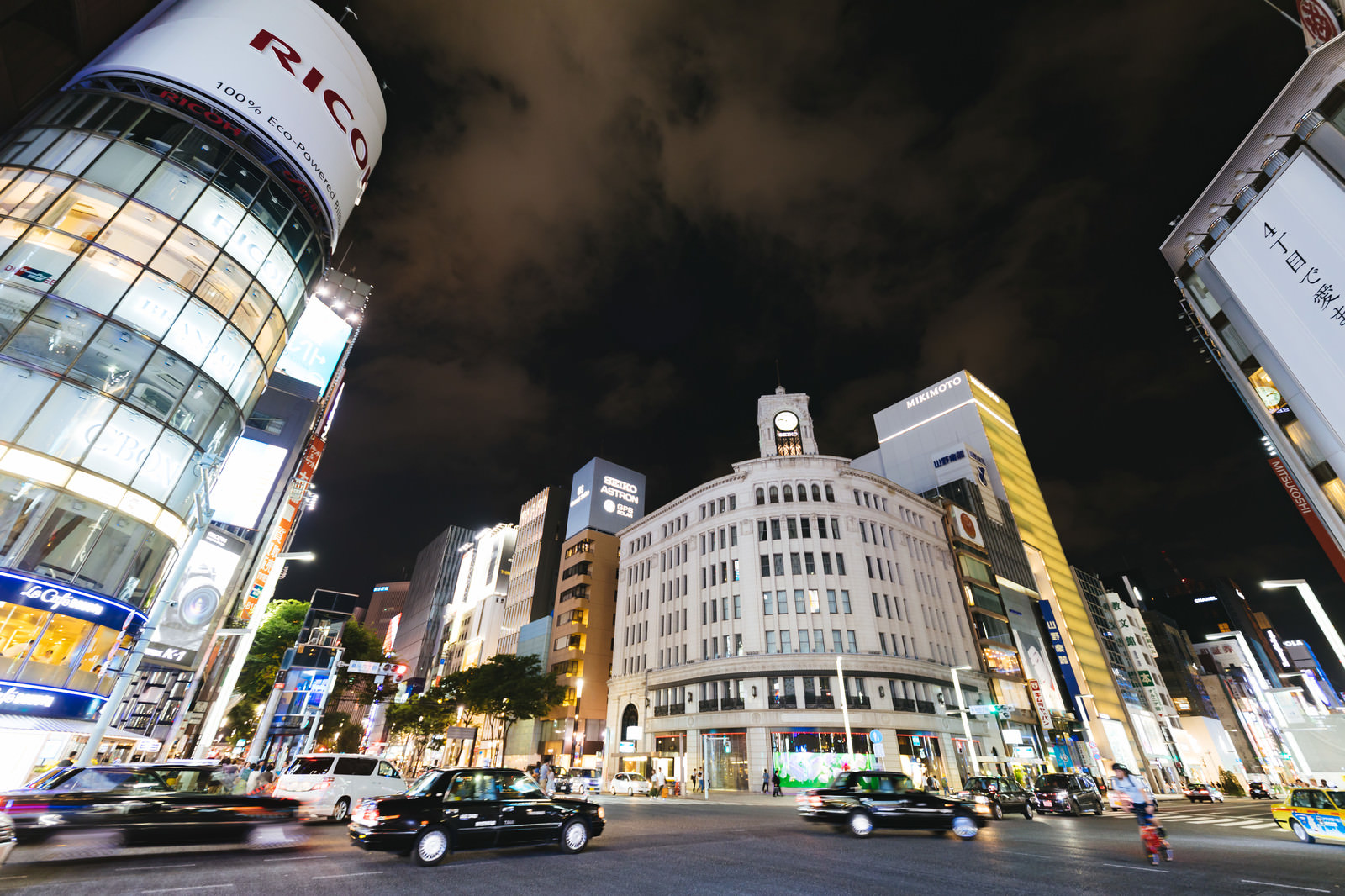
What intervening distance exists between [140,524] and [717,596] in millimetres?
42269

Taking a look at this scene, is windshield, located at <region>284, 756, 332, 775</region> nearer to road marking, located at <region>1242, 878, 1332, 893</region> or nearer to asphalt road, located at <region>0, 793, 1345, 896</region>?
asphalt road, located at <region>0, 793, 1345, 896</region>

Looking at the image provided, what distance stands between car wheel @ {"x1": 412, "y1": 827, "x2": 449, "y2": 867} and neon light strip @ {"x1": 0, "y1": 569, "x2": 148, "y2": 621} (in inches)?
558

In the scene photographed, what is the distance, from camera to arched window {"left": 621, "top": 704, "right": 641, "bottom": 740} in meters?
56.7

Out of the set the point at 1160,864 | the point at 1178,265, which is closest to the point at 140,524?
the point at 1160,864

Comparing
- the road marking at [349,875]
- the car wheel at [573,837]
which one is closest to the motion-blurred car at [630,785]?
the car wheel at [573,837]

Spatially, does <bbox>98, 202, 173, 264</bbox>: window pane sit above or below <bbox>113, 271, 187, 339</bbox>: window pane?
above

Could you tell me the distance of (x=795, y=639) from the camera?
4859cm

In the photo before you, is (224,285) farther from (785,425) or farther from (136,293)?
(785,425)

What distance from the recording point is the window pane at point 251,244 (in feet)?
88.6

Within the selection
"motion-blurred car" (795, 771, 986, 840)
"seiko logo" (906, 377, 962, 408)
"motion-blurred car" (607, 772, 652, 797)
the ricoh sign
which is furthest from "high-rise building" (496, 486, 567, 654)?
"seiko logo" (906, 377, 962, 408)

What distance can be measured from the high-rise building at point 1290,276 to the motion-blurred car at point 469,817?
33021 millimetres

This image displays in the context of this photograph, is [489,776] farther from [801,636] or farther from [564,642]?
[564,642]

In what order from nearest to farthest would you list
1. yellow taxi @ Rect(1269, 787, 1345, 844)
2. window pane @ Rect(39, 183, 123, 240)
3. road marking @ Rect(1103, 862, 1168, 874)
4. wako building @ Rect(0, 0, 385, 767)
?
1. road marking @ Rect(1103, 862, 1168, 874)
2. yellow taxi @ Rect(1269, 787, 1345, 844)
3. wako building @ Rect(0, 0, 385, 767)
4. window pane @ Rect(39, 183, 123, 240)

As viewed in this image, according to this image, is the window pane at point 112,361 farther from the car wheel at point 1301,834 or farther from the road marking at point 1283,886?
the car wheel at point 1301,834
